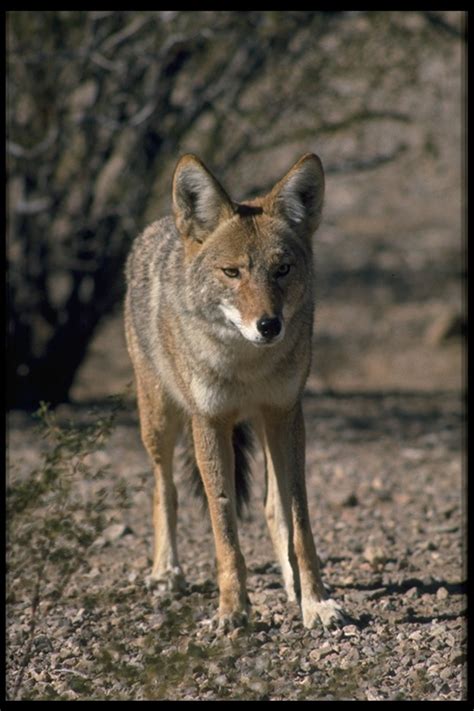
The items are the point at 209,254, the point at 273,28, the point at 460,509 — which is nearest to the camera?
the point at 209,254

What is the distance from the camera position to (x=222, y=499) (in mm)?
6027

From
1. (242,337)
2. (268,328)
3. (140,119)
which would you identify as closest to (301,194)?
(242,337)

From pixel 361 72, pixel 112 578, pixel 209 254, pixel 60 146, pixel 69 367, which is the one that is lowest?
pixel 112 578

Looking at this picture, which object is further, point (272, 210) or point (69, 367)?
point (69, 367)

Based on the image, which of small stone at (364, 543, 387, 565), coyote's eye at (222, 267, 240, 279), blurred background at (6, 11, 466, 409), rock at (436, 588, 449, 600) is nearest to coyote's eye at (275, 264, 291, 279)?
coyote's eye at (222, 267, 240, 279)

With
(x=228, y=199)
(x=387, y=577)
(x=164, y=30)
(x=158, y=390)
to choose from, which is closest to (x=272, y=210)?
(x=228, y=199)

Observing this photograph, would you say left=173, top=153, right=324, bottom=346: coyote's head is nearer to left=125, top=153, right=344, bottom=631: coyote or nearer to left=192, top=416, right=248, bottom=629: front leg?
left=125, top=153, right=344, bottom=631: coyote

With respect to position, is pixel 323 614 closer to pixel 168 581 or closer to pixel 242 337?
pixel 168 581

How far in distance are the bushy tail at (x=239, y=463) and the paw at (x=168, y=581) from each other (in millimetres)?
459

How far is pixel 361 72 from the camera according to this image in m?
12.1

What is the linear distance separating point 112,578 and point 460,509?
2.62 metres

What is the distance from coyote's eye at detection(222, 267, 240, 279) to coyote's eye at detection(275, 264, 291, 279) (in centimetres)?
19

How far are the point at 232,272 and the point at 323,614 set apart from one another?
1.67 m
